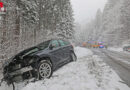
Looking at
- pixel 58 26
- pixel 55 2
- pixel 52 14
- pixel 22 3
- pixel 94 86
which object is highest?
pixel 55 2

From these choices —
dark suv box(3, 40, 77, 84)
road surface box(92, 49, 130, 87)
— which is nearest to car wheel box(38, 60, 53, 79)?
dark suv box(3, 40, 77, 84)

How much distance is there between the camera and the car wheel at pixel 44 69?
3.38 meters

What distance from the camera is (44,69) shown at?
3.53 m

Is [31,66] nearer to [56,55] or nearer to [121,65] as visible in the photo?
[56,55]

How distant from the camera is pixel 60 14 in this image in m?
16.8

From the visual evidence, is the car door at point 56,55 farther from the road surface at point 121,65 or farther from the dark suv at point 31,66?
the road surface at point 121,65

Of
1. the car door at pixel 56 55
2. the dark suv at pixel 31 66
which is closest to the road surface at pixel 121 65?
the car door at pixel 56 55

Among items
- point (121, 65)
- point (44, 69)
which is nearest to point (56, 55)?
point (44, 69)

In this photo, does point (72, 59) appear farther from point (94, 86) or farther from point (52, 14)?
point (52, 14)

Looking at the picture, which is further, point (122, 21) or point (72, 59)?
point (122, 21)

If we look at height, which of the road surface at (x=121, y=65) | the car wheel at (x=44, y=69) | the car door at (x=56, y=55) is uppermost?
the car door at (x=56, y=55)

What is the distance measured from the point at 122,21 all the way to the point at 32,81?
101 ft

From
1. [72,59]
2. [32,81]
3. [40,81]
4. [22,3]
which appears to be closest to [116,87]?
[40,81]

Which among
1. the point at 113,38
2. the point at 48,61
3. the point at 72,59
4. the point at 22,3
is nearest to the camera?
the point at 48,61
